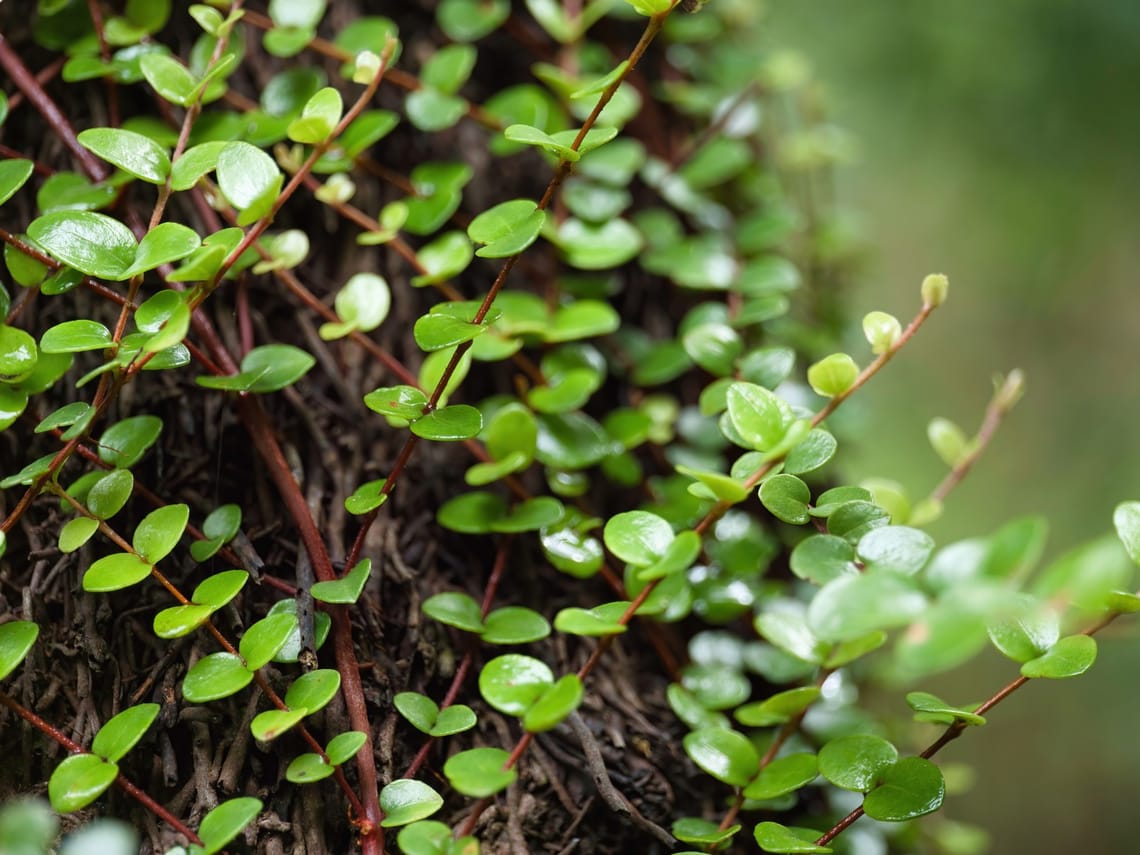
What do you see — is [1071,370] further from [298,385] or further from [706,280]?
[298,385]

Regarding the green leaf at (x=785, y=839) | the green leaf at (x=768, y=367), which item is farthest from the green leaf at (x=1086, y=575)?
the green leaf at (x=768, y=367)

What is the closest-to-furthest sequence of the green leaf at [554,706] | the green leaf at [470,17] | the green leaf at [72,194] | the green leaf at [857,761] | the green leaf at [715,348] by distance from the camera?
1. the green leaf at [554,706]
2. the green leaf at [857,761]
3. the green leaf at [72,194]
4. the green leaf at [715,348]
5. the green leaf at [470,17]

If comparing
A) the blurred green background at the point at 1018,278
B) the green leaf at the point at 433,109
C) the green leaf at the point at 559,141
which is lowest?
the blurred green background at the point at 1018,278

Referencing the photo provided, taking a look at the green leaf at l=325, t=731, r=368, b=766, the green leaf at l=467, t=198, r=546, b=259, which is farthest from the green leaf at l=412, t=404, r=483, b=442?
the green leaf at l=325, t=731, r=368, b=766

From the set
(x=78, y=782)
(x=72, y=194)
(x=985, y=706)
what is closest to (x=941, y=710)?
(x=985, y=706)

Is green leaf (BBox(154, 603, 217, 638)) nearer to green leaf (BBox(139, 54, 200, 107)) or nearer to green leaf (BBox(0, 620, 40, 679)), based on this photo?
green leaf (BBox(0, 620, 40, 679))

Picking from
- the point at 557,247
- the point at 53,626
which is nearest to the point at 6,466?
the point at 53,626

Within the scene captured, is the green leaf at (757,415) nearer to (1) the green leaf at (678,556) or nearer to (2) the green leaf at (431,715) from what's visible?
(1) the green leaf at (678,556)
